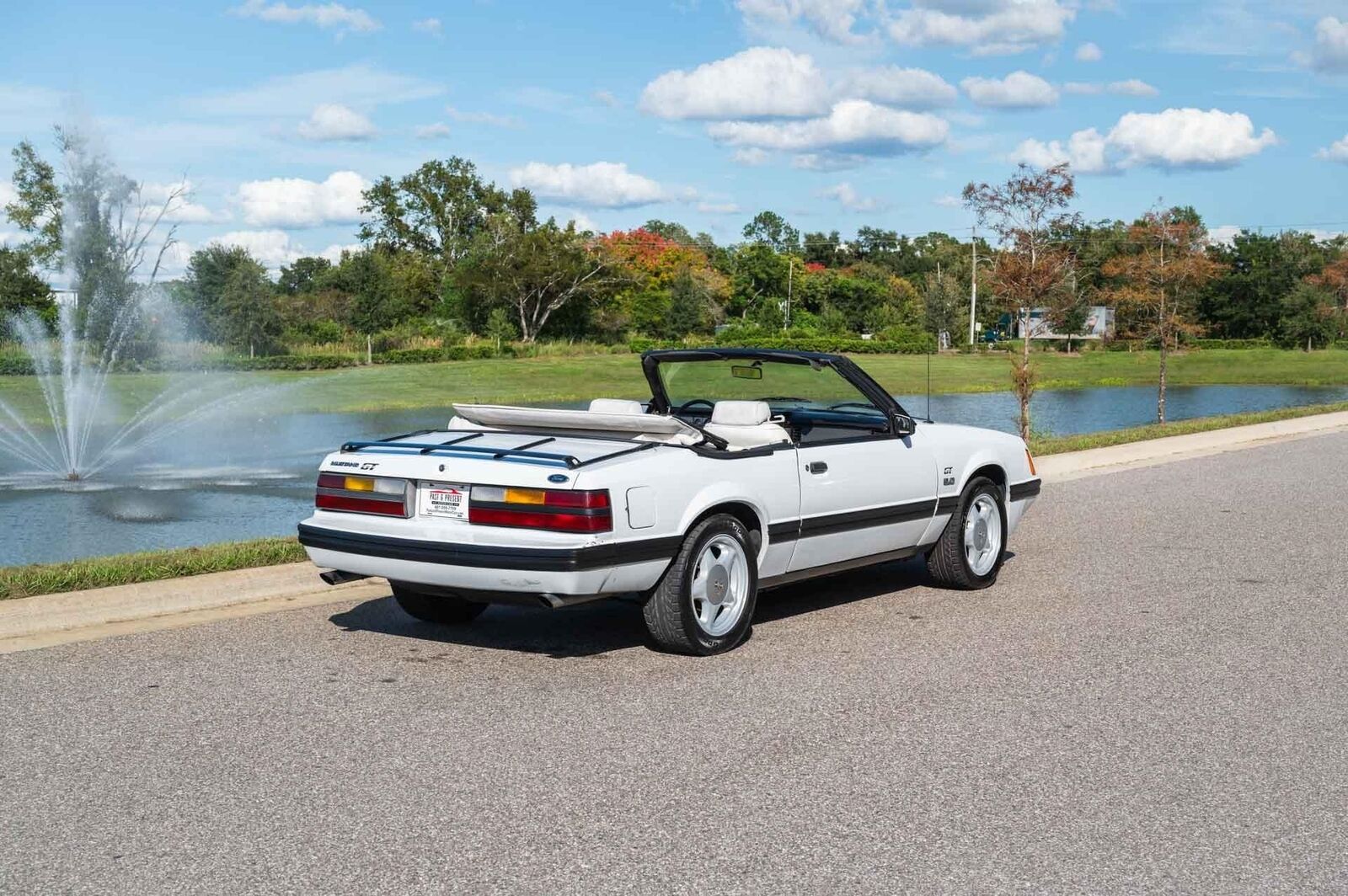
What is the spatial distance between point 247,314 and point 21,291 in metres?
7.31

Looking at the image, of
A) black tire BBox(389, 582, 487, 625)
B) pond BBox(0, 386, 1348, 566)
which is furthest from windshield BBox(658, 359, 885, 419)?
pond BBox(0, 386, 1348, 566)

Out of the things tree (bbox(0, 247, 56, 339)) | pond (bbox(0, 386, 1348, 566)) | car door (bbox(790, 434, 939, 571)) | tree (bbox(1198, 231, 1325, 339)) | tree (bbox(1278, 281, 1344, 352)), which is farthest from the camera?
tree (bbox(1198, 231, 1325, 339))

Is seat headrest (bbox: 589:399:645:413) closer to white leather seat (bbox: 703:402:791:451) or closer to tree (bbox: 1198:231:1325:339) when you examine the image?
white leather seat (bbox: 703:402:791:451)

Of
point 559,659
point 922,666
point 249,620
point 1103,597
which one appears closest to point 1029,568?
point 1103,597

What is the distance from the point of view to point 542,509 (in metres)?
6.30

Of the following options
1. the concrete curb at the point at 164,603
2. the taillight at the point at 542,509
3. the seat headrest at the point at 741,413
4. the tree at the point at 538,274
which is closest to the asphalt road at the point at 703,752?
the concrete curb at the point at 164,603

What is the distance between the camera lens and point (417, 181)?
270ft

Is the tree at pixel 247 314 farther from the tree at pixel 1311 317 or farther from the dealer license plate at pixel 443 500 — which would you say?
the tree at pixel 1311 317

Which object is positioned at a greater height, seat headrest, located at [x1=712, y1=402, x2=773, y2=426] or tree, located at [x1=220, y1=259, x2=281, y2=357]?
tree, located at [x1=220, y1=259, x2=281, y2=357]

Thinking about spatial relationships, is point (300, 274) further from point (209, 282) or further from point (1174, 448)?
point (1174, 448)

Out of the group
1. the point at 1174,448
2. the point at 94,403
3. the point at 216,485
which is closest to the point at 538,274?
the point at 94,403

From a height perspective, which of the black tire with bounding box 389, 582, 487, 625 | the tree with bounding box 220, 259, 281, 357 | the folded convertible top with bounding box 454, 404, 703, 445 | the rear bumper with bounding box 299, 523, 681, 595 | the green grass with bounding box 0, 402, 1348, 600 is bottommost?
the black tire with bounding box 389, 582, 487, 625

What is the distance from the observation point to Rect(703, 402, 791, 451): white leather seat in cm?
730

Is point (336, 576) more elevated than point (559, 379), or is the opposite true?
point (336, 576)
